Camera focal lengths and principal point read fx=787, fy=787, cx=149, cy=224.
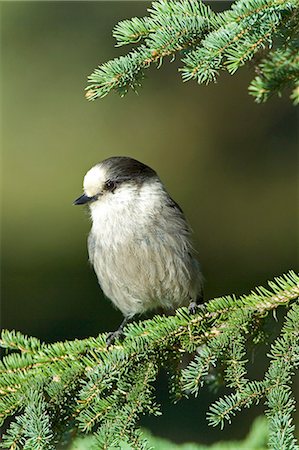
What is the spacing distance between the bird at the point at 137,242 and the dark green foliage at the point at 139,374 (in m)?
0.85

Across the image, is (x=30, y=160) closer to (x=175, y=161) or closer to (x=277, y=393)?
(x=175, y=161)

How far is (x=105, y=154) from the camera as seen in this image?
300 inches

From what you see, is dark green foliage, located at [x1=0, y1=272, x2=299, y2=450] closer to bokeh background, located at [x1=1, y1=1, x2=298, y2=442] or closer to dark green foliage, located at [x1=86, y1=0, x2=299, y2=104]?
dark green foliage, located at [x1=86, y1=0, x2=299, y2=104]

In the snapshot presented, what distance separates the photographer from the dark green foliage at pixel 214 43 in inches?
76.2

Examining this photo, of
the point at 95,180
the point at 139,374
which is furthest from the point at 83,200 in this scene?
the point at 139,374

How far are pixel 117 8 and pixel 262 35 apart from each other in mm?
5351

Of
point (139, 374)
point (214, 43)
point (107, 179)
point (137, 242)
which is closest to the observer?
point (214, 43)

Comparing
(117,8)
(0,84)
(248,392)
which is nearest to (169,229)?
(248,392)

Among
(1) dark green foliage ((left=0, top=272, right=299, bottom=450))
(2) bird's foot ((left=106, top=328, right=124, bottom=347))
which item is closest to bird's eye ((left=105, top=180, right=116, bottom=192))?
(2) bird's foot ((left=106, top=328, right=124, bottom=347))

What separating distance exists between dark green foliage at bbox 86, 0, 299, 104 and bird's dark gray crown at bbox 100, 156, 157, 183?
1138 millimetres

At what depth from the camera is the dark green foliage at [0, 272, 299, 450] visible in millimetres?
2057

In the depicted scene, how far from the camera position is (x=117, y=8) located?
720cm

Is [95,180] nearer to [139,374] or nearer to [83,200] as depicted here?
[83,200]

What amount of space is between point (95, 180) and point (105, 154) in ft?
14.0
